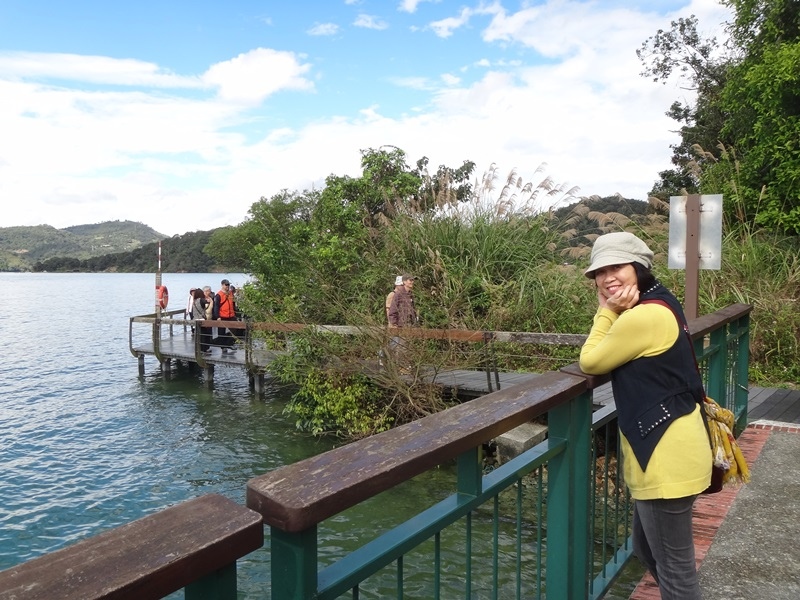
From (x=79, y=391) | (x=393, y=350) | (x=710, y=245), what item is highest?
(x=710, y=245)

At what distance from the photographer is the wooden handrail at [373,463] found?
113 cm

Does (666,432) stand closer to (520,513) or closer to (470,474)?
(520,513)

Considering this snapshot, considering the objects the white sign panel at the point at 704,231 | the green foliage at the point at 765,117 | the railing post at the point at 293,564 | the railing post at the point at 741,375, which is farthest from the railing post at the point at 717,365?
the green foliage at the point at 765,117

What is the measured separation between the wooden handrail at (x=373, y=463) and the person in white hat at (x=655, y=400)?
41 cm

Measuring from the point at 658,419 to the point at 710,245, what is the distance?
4240 millimetres

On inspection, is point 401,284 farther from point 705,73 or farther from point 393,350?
point 705,73

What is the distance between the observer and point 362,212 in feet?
49.4

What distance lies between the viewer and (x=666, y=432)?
2186mm

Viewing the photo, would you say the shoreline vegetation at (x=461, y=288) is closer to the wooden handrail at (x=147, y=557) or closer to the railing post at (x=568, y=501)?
the railing post at (x=568, y=501)

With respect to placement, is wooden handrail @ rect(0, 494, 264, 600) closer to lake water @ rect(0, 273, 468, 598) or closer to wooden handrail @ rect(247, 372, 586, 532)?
wooden handrail @ rect(247, 372, 586, 532)

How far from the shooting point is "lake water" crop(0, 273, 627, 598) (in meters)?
8.03

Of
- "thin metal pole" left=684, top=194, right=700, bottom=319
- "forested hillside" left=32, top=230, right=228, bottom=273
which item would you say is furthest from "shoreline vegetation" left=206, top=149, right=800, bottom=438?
"forested hillside" left=32, top=230, right=228, bottom=273

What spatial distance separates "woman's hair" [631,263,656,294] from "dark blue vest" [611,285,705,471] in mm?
65

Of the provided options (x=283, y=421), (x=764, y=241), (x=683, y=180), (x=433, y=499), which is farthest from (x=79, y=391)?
(x=683, y=180)
